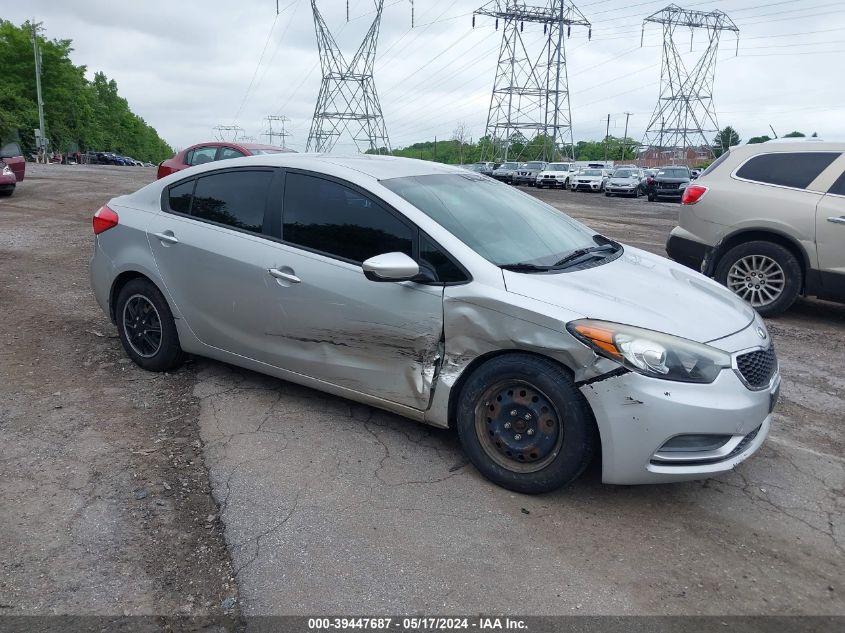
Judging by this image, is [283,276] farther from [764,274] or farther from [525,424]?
[764,274]

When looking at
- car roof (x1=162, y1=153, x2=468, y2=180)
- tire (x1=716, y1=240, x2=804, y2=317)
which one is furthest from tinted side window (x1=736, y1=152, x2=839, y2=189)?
car roof (x1=162, y1=153, x2=468, y2=180)

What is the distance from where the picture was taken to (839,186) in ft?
21.8

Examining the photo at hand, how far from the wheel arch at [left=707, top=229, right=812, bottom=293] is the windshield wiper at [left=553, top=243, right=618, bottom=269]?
10.4 feet

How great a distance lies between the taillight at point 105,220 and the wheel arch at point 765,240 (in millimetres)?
5610

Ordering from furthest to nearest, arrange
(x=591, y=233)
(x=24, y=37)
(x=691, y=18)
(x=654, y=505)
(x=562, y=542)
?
(x=691, y=18) → (x=24, y=37) → (x=591, y=233) → (x=654, y=505) → (x=562, y=542)

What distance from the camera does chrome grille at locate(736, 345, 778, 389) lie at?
3.29m

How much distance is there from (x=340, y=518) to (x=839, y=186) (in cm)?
591

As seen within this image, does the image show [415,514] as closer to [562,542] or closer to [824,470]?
[562,542]

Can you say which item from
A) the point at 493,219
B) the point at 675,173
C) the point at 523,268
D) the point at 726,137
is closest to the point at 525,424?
the point at 523,268

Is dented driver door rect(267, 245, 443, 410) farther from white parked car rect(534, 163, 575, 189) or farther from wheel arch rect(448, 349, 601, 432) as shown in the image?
white parked car rect(534, 163, 575, 189)

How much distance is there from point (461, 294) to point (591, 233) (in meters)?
1.59

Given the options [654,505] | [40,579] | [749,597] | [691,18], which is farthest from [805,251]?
[691,18]

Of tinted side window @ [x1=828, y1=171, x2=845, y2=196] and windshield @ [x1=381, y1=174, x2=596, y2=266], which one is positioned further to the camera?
tinted side window @ [x1=828, y1=171, x2=845, y2=196]

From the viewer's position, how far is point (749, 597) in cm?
271
